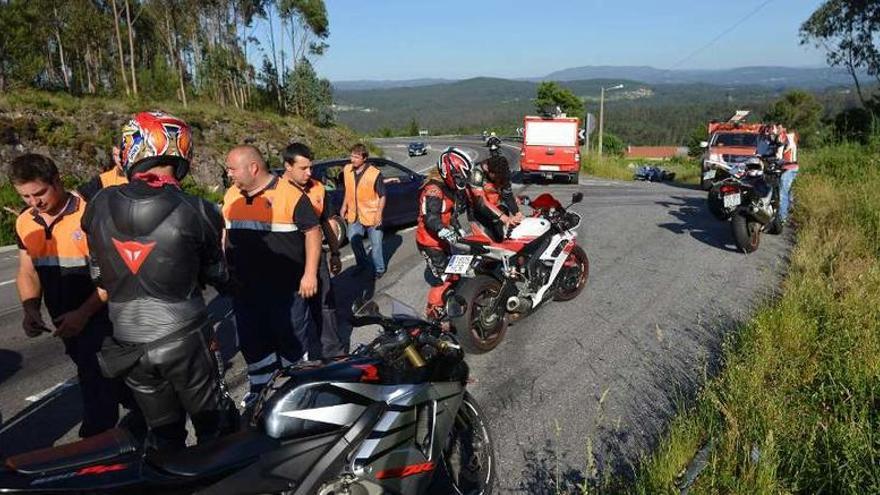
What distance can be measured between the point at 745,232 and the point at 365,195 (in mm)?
5157

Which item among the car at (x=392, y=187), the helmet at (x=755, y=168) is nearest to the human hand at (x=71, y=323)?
the car at (x=392, y=187)

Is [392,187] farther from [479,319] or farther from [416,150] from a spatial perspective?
[416,150]

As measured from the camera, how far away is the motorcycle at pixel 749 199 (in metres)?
8.16

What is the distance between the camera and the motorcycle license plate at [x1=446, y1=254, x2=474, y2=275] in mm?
5211

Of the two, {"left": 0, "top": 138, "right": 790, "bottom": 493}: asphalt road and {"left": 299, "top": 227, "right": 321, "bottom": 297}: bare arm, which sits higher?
{"left": 299, "top": 227, "right": 321, "bottom": 297}: bare arm

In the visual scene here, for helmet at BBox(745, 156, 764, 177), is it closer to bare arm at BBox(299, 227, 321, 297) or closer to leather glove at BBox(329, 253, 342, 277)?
leather glove at BBox(329, 253, 342, 277)

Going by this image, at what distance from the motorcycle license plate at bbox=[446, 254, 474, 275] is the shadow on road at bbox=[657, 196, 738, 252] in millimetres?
5010

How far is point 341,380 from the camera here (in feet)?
7.90

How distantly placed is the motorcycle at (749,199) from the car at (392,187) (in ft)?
16.0

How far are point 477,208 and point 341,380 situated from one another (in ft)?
11.3

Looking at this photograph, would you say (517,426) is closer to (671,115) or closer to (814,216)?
(814,216)

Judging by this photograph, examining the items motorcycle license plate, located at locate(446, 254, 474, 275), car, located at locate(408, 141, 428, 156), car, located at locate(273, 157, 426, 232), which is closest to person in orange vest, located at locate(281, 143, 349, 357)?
motorcycle license plate, located at locate(446, 254, 474, 275)

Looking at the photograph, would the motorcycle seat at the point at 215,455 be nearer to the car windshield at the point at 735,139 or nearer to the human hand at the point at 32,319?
the human hand at the point at 32,319

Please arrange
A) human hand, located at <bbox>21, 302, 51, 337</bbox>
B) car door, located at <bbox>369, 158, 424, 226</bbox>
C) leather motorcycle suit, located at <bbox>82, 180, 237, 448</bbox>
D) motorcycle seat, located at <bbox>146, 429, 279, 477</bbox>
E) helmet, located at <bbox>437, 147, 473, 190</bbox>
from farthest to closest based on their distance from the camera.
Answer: car door, located at <bbox>369, 158, 424, 226</bbox> → helmet, located at <bbox>437, 147, 473, 190</bbox> → human hand, located at <bbox>21, 302, 51, 337</bbox> → leather motorcycle suit, located at <bbox>82, 180, 237, 448</bbox> → motorcycle seat, located at <bbox>146, 429, 279, 477</bbox>
